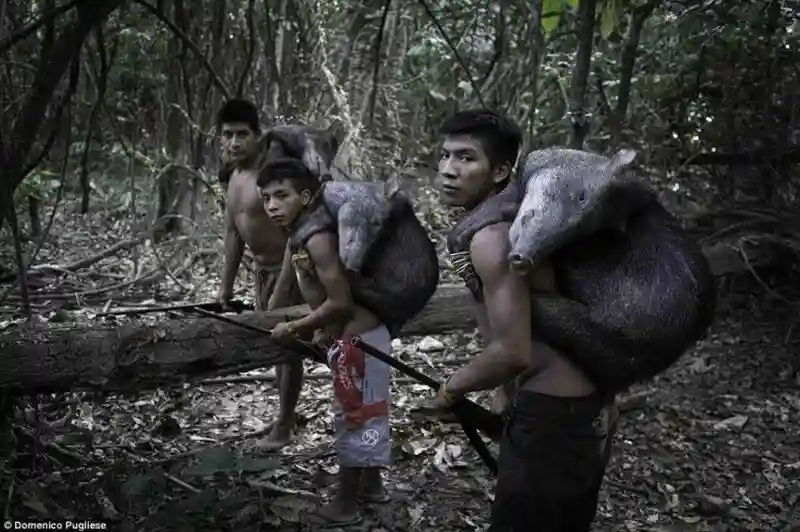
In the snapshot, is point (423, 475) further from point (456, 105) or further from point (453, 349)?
point (456, 105)

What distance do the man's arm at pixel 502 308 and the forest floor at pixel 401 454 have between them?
137cm

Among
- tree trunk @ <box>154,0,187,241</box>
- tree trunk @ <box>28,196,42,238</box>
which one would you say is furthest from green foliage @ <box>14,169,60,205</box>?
tree trunk @ <box>154,0,187,241</box>

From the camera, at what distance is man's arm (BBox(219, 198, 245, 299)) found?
14.7 ft

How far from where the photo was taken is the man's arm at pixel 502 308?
2287mm

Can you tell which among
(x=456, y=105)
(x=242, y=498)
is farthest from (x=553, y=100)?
(x=242, y=498)

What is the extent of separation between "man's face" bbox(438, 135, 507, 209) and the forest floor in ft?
4.72

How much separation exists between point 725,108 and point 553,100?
116 inches

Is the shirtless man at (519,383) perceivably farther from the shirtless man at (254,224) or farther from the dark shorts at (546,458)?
the shirtless man at (254,224)

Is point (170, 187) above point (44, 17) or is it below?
below

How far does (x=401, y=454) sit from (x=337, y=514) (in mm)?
822

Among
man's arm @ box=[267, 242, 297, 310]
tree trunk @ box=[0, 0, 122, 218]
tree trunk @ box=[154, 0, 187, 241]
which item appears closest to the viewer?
tree trunk @ box=[0, 0, 122, 218]

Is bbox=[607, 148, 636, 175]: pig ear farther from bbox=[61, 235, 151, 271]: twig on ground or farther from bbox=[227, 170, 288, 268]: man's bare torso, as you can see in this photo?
bbox=[61, 235, 151, 271]: twig on ground

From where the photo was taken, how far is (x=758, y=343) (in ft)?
18.0

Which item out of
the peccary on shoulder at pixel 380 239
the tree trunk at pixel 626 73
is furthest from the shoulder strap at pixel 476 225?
the tree trunk at pixel 626 73
